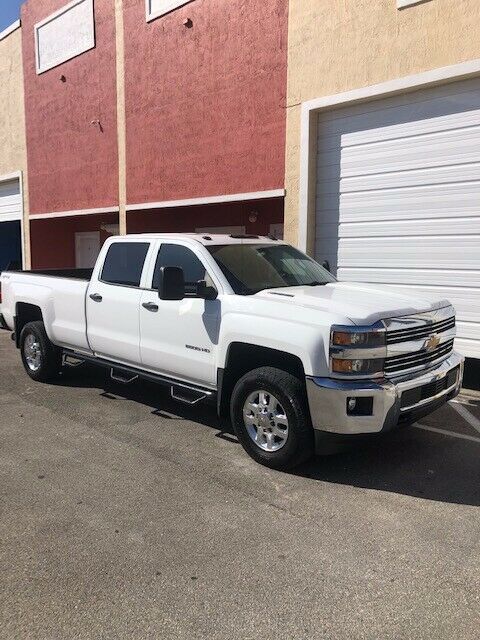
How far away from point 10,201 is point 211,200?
1028 centimetres

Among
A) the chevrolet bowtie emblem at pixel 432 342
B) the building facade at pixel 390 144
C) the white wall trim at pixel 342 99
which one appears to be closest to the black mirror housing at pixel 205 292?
the chevrolet bowtie emblem at pixel 432 342

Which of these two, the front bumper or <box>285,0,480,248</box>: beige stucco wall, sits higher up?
<box>285,0,480,248</box>: beige stucco wall

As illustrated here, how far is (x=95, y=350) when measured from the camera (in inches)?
271

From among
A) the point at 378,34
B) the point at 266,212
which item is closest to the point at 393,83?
the point at 378,34

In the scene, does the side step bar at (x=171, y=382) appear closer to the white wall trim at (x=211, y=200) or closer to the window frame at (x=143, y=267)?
the window frame at (x=143, y=267)

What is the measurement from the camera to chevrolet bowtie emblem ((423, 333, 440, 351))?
4.82 metres

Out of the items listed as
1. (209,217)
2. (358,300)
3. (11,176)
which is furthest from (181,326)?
(11,176)

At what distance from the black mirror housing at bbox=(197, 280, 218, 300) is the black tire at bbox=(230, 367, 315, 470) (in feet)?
2.74

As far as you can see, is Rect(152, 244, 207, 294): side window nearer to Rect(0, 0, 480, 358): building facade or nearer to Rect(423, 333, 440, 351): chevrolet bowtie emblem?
Rect(423, 333, 440, 351): chevrolet bowtie emblem

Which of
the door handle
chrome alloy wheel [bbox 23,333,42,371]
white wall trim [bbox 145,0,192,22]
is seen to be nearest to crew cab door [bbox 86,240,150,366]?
the door handle

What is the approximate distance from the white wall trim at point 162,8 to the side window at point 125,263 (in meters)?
7.30

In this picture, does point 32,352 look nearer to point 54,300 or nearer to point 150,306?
point 54,300

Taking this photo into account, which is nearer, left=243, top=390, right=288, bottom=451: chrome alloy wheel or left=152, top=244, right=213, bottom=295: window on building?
left=243, top=390, right=288, bottom=451: chrome alloy wheel

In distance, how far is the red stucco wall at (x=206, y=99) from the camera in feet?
33.2
